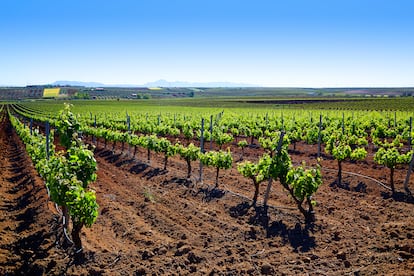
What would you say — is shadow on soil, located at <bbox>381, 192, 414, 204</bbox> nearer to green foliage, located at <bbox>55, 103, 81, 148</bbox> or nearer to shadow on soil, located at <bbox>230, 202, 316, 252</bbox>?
shadow on soil, located at <bbox>230, 202, 316, 252</bbox>

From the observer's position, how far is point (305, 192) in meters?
9.65

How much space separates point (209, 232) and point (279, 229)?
1.93 meters

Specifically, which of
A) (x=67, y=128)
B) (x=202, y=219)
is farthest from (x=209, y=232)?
(x=67, y=128)

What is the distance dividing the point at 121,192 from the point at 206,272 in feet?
21.4

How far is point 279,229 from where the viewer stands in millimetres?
9492

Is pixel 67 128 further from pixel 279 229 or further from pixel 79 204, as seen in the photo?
pixel 279 229

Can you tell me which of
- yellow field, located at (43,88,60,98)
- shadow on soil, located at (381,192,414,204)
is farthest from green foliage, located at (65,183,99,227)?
yellow field, located at (43,88,60,98)

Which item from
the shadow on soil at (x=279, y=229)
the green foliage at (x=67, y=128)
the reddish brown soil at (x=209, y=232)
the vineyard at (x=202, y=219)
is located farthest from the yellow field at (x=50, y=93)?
the shadow on soil at (x=279, y=229)

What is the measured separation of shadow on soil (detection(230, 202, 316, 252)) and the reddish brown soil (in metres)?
0.03

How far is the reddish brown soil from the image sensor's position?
297 inches

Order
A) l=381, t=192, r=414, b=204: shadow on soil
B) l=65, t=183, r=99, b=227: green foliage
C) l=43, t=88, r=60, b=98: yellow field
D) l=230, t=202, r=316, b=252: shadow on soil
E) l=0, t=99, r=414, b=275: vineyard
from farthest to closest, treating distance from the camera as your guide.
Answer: l=43, t=88, r=60, b=98: yellow field < l=381, t=192, r=414, b=204: shadow on soil < l=230, t=202, r=316, b=252: shadow on soil < l=0, t=99, r=414, b=275: vineyard < l=65, t=183, r=99, b=227: green foliage

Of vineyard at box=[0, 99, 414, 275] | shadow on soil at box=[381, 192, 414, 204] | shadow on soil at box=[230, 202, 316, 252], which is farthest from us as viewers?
shadow on soil at box=[381, 192, 414, 204]

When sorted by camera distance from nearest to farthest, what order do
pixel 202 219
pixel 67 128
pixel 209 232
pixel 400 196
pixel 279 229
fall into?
pixel 67 128, pixel 209 232, pixel 279 229, pixel 202 219, pixel 400 196

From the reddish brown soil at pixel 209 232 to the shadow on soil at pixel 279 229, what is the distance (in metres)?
0.03
